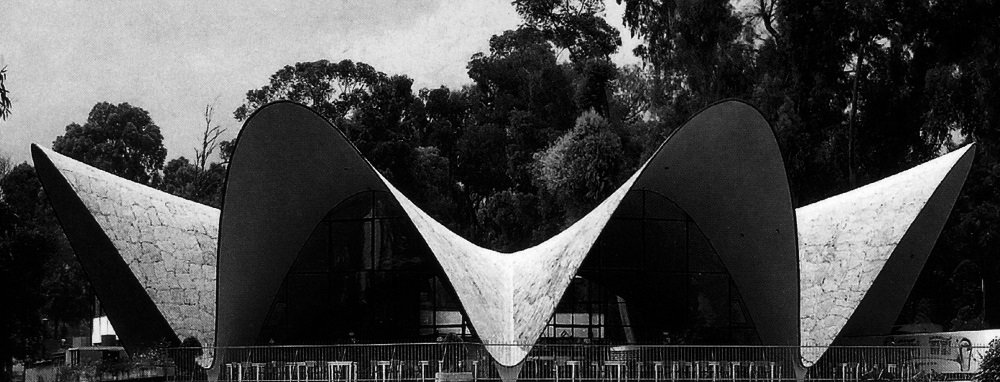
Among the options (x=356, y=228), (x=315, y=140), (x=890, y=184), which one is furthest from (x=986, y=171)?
(x=315, y=140)

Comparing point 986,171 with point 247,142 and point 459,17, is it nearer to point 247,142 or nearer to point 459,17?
point 247,142

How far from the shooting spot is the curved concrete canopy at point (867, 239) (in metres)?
25.4

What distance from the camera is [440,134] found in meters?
60.3

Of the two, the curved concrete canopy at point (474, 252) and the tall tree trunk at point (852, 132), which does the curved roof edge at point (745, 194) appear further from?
the tall tree trunk at point (852, 132)

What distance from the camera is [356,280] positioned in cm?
2912

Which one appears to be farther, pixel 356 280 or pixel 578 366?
pixel 356 280

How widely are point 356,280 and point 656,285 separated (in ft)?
24.7

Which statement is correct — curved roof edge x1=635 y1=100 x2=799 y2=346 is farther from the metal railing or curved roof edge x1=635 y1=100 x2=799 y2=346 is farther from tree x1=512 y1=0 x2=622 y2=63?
tree x1=512 y1=0 x2=622 y2=63

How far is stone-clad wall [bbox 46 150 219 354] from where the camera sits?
2477 centimetres

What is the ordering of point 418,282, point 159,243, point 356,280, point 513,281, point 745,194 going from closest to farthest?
point 745,194 → point 159,243 → point 513,281 → point 356,280 → point 418,282

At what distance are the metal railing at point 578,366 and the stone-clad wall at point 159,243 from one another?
97 centimetres

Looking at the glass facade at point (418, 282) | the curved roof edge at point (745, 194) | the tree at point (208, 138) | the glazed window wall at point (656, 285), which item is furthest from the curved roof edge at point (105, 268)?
the tree at point (208, 138)

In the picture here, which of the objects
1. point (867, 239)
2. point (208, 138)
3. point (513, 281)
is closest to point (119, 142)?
point (208, 138)

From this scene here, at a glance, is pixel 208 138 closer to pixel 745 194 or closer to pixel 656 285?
pixel 656 285
